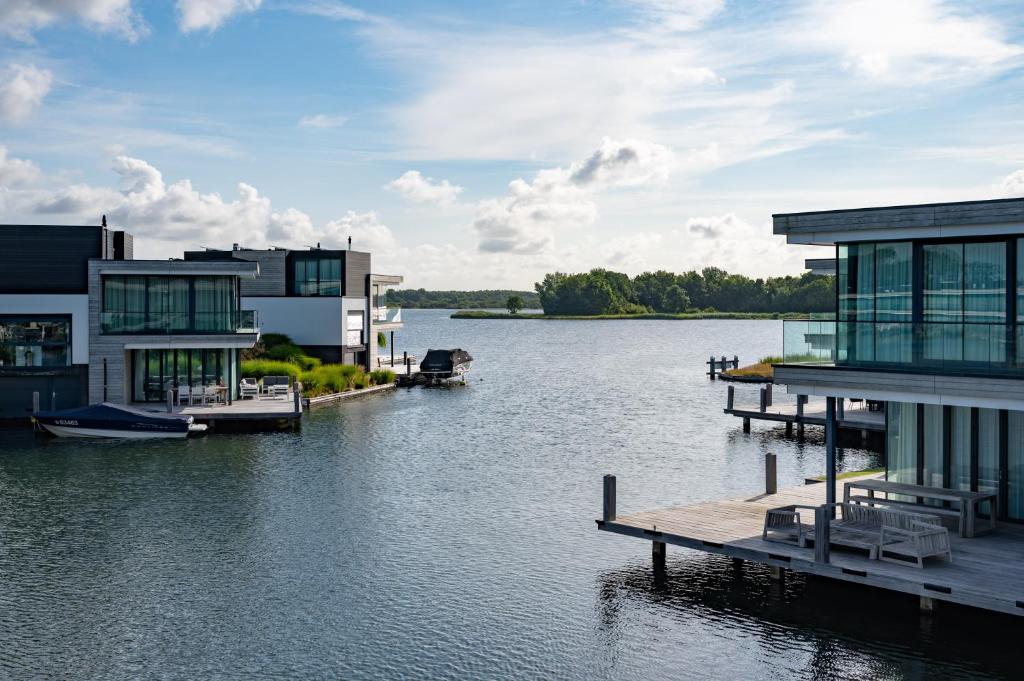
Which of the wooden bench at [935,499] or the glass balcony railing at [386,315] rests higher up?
the glass balcony railing at [386,315]

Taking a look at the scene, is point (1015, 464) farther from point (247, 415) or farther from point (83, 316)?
point (83, 316)

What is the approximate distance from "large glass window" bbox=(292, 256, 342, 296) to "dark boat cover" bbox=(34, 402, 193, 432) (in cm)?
2302

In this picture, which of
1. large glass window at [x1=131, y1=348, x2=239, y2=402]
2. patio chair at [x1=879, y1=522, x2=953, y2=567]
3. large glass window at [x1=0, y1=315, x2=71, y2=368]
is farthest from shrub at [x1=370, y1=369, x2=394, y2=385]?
patio chair at [x1=879, y1=522, x2=953, y2=567]

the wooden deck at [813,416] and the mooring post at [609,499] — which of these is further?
the wooden deck at [813,416]

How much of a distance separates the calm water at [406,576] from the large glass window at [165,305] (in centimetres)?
655

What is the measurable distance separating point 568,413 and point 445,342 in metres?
97.0

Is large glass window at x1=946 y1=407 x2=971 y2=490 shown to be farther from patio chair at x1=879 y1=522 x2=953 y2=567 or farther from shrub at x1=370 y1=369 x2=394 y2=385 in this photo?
shrub at x1=370 y1=369 x2=394 y2=385

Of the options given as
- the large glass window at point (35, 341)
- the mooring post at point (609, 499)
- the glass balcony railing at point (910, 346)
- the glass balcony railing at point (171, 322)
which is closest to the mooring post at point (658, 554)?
the mooring post at point (609, 499)

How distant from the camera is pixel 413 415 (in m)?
51.0

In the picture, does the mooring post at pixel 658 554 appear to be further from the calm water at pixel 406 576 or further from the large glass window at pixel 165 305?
the large glass window at pixel 165 305

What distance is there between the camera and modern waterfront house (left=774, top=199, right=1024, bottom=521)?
65.9 ft

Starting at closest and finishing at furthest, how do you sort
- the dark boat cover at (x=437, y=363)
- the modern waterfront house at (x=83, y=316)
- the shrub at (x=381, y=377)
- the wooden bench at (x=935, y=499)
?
1. the wooden bench at (x=935, y=499)
2. the modern waterfront house at (x=83, y=316)
3. the shrub at (x=381, y=377)
4. the dark boat cover at (x=437, y=363)

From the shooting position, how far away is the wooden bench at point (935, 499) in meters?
20.3

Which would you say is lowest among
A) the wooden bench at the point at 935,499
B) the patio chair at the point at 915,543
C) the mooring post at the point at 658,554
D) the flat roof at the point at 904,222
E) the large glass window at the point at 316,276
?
the mooring post at the point at 658,554
